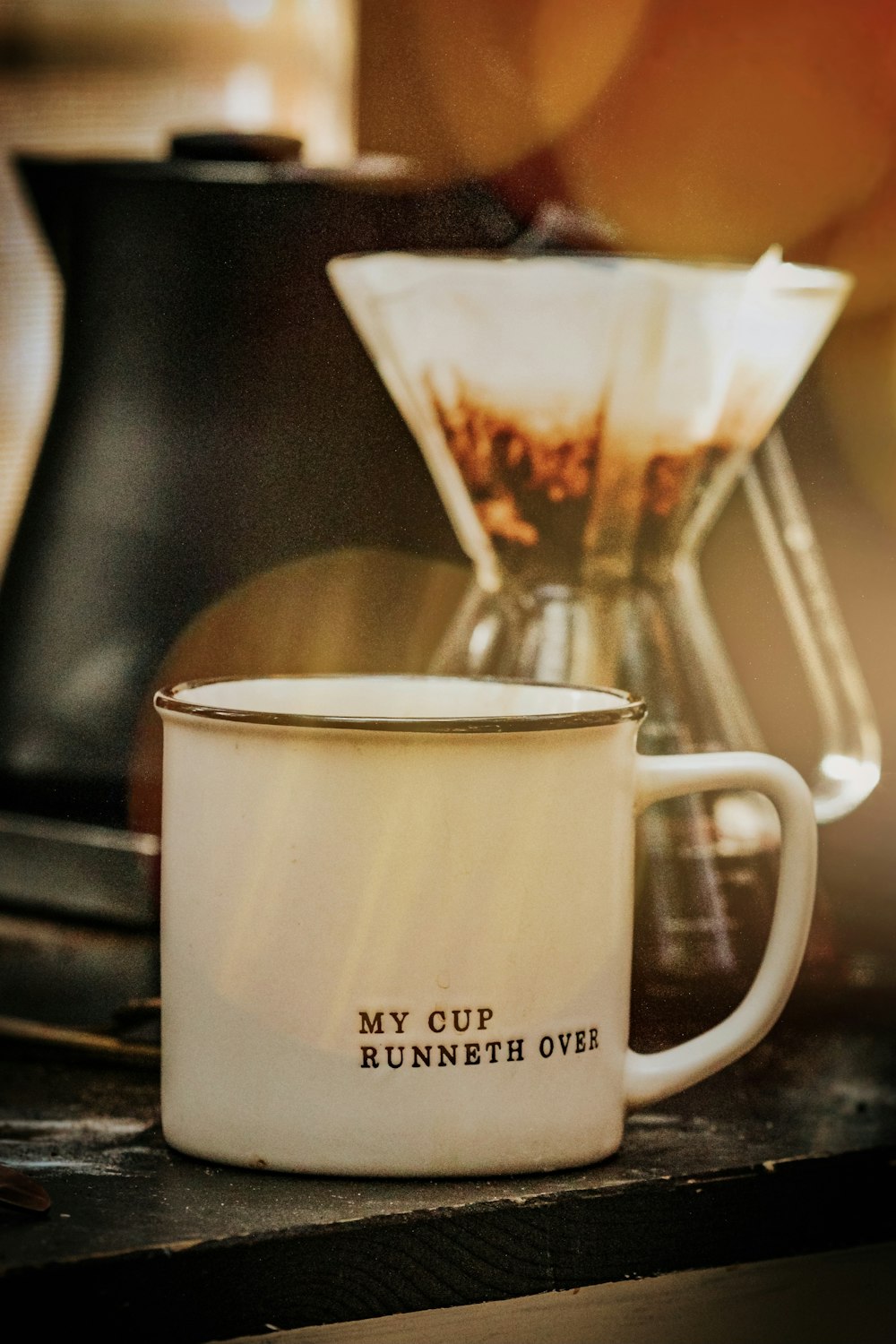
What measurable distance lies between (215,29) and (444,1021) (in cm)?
69

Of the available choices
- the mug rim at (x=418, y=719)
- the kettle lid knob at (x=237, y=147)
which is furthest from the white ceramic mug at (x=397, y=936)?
the kettle lid knob at (x=237, y=147)

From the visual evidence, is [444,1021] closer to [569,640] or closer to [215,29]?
[569,640]

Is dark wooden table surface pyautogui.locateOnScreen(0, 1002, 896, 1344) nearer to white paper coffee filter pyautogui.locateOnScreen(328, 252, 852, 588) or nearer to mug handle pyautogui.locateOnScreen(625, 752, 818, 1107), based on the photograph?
mug handle pyautogui.locateOnScreen(625, 752, 818, 1107)

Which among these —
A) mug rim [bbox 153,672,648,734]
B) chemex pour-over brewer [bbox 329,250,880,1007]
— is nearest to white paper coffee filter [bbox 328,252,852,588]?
chemex pour-over brewer [bbox 329,250,880,1007]

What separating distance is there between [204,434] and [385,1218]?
11.1 inches

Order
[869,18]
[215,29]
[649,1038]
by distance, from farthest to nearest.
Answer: [215,29]
[869,18]
[649,1038]

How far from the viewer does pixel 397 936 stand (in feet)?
1.23

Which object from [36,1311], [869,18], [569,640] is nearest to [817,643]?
[569,640]

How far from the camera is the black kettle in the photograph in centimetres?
54

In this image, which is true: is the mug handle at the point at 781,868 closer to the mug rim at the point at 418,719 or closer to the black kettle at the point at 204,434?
the mug rim at the point at 418,719

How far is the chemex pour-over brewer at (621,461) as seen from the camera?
1.64ft

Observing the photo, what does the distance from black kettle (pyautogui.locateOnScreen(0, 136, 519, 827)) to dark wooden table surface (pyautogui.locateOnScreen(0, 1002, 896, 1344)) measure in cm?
14

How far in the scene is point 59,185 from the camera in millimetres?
572

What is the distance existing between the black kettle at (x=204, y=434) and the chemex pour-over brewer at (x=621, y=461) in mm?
16
